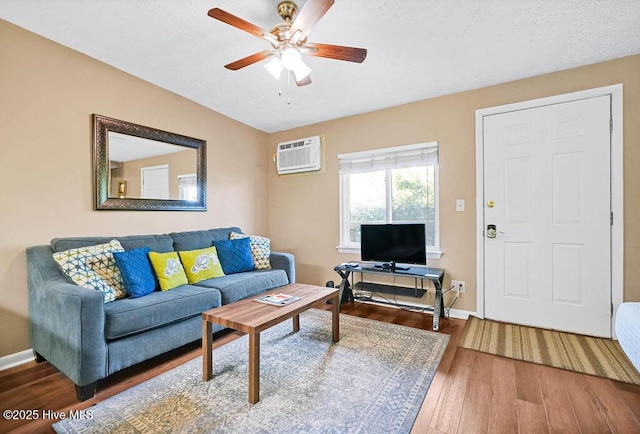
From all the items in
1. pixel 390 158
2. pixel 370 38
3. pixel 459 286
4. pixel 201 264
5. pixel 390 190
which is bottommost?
pixel 459 286

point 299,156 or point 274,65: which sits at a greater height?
point 274,65

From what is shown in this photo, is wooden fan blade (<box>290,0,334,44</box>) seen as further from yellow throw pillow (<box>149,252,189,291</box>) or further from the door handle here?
the door handle

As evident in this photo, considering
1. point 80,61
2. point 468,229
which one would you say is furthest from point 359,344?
point 80,61

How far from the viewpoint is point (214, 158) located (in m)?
3.65

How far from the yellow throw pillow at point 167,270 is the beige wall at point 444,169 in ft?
6.10

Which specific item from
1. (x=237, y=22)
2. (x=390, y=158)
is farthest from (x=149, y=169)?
(x=390, y=158)

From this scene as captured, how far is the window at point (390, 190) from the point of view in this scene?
3.27 metres

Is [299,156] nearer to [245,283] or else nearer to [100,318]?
[245,283]

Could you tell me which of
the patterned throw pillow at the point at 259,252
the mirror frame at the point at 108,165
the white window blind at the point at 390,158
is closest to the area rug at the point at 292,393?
the patterned throw pillow at the point at 259,252

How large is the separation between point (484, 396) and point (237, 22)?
2625 millimetres

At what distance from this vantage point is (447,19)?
1.97 metres

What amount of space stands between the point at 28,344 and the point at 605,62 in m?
5.19

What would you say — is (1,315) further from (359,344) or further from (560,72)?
(560,72)

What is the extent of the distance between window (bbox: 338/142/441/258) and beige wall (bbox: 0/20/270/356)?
7.07ft
